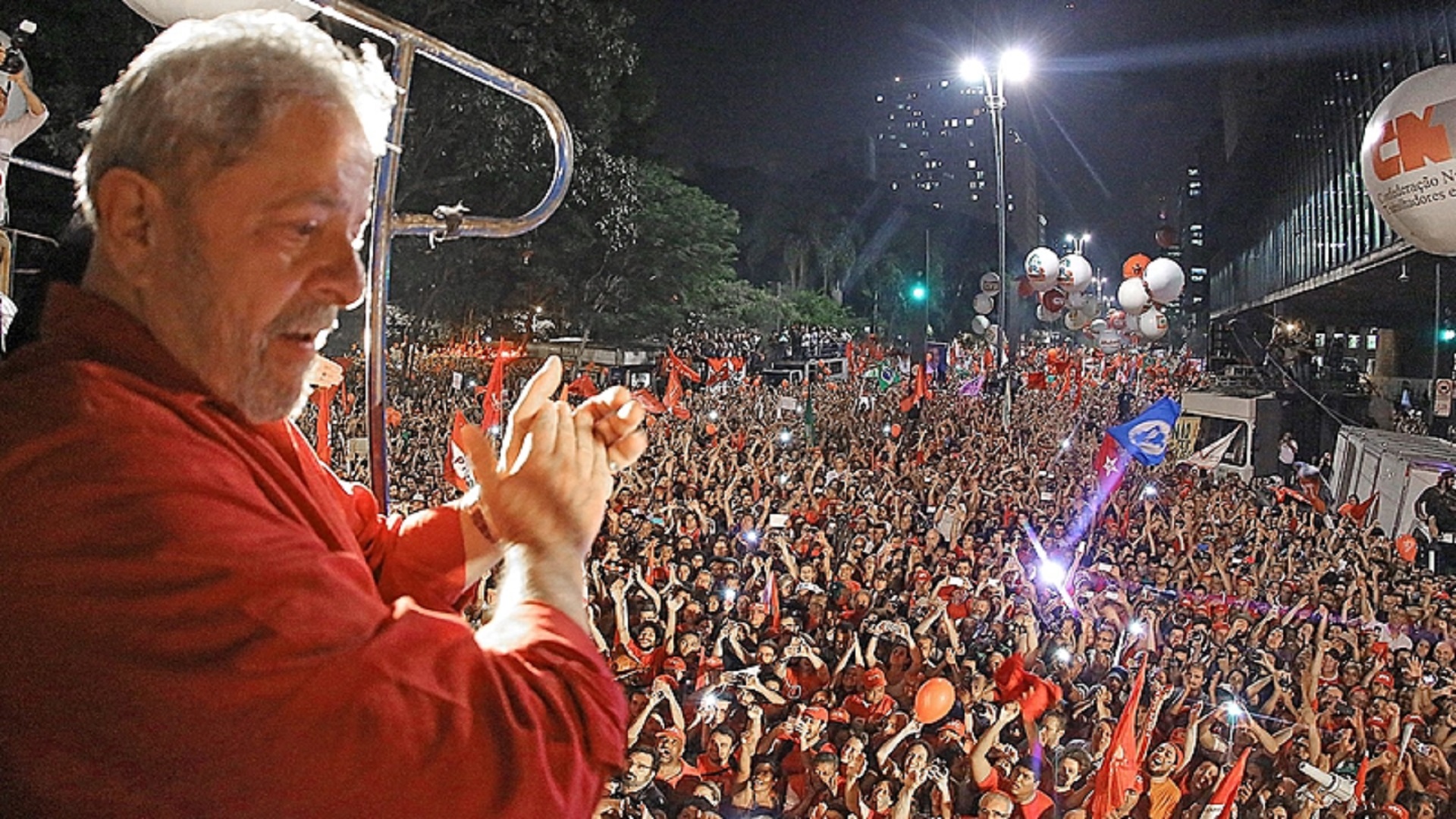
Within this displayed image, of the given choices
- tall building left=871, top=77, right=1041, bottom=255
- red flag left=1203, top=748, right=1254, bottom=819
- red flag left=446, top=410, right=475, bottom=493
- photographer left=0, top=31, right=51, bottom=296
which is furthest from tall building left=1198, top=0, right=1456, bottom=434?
tall building left=871, top=77, right=1041, bottom=255

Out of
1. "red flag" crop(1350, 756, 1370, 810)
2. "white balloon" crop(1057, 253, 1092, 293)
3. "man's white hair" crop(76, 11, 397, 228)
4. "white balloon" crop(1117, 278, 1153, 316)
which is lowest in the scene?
"red flag" crop(1350, 756, 1370, 810)

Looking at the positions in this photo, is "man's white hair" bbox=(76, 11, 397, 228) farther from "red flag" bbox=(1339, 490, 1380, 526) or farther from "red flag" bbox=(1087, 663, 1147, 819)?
"red flag" bbox=(1339, 490, 1380, 526)

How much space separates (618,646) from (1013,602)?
3272mm

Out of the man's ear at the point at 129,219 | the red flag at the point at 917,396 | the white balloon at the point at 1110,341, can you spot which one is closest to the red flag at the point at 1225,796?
the man's ear at the point at 129,219

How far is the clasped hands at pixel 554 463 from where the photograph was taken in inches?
47.6

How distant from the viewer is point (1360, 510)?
41.7 feet

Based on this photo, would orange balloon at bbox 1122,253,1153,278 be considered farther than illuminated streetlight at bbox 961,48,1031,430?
Yes

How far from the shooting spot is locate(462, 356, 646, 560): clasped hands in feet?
3.96

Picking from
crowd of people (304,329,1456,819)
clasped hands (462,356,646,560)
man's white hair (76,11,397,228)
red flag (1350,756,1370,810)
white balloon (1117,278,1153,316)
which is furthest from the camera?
white balloon (1117,278,1153,316)

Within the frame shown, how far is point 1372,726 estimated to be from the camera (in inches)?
257

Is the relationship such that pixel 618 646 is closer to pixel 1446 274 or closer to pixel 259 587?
pixel 259 587

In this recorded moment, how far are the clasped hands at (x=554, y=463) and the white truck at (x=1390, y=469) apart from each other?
12753mm

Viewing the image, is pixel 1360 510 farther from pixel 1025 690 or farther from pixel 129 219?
pixel 129 219

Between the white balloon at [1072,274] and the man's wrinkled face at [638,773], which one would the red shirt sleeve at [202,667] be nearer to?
the man's wrinkled face at [638,773]
